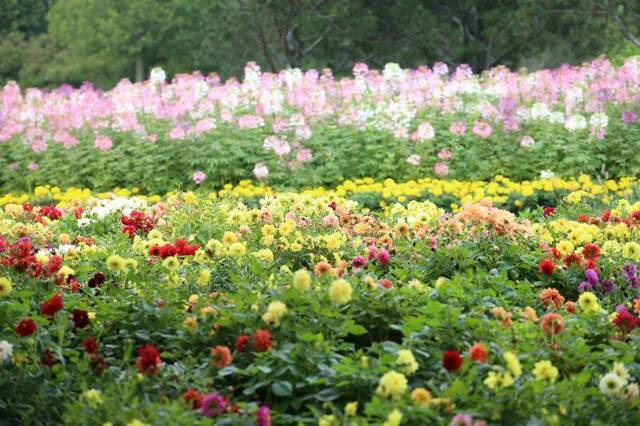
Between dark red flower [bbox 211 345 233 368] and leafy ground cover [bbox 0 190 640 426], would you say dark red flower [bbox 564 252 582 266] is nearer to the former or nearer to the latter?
leafy ground cover [bbox 0 190 640 426]

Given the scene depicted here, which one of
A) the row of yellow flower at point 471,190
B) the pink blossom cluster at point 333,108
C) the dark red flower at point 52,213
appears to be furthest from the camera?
the pink blossom cluster at point 333,108

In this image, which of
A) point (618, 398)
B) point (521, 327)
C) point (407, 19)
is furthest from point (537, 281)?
point (407, 19)

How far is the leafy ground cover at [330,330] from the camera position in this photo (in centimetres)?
271

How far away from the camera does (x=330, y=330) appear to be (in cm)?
327

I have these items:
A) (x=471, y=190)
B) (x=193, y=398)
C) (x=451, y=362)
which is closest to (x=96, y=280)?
(x=193, y=398)

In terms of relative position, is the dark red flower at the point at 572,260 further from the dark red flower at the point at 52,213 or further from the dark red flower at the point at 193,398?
the dark red flower at the point at 52,213

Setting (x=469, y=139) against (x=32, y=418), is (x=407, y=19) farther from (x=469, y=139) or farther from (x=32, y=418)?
(x=32, y=418)

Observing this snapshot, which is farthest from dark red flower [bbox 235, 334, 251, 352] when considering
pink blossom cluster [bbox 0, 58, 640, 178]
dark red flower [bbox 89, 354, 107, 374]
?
pink blossom cluster [bbox 0, 58, 640, 178]

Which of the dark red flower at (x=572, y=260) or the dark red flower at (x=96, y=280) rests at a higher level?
the dark red flower at (x=96, y=280)

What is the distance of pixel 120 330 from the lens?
11.5ft

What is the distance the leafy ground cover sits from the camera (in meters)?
2.71

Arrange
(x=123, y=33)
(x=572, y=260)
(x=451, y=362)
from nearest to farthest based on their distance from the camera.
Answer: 1. (x=451, y=362)
2. (x=572, y=260)
3. (x=123, y=33)

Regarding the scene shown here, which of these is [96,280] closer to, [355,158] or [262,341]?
[262,341]

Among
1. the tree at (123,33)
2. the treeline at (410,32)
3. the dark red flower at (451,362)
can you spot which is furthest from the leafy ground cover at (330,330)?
the tree at (123,33)
